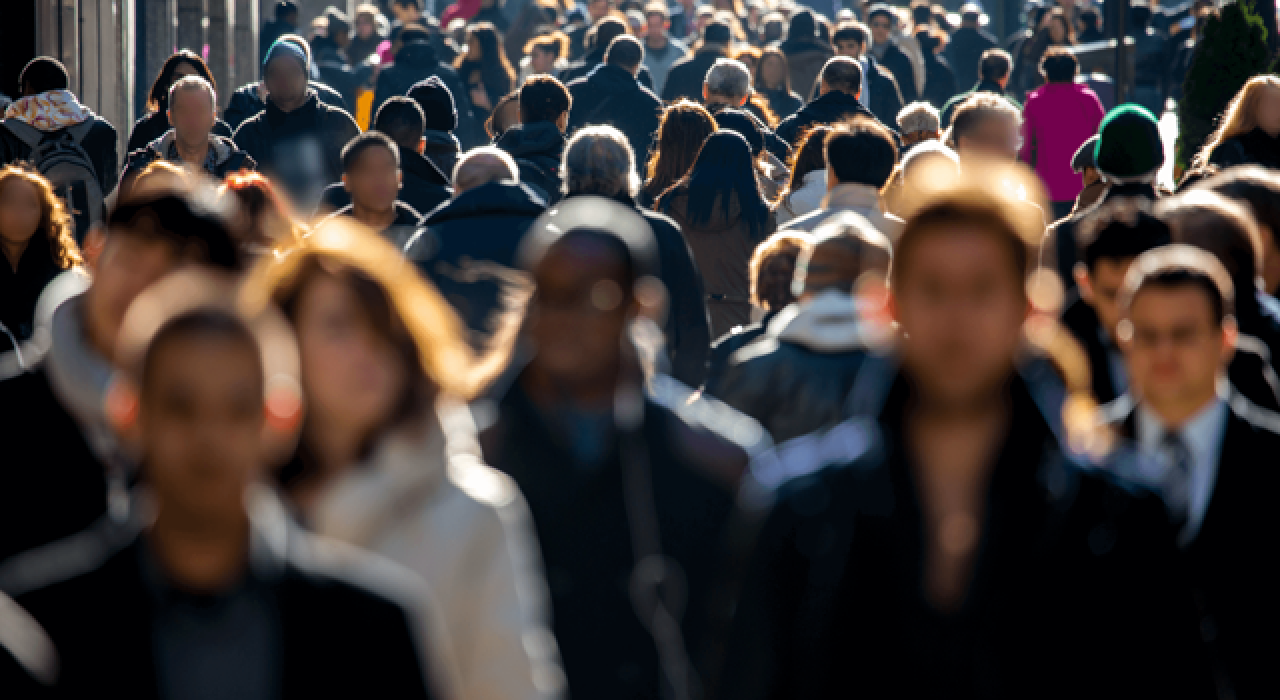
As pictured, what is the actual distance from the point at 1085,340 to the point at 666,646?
7.15 ft

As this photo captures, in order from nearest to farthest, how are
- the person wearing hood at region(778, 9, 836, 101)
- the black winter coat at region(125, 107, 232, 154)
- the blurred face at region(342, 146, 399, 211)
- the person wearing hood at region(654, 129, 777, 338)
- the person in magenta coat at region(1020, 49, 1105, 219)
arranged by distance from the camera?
the blurred face at region(342, 146, 399, 211), the person wearing hood at region(654, 129, 777, 338), the black winter coat at region(125, 107, 232, 154), the person in magenta coat at region(1020, 49, 1105, 219), the person wearing hood at region(778, 9, 836, 101)

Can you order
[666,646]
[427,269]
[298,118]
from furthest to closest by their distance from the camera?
[298,118]
[427,269]
[666,646]

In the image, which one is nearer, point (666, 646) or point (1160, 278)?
point (666, 646)

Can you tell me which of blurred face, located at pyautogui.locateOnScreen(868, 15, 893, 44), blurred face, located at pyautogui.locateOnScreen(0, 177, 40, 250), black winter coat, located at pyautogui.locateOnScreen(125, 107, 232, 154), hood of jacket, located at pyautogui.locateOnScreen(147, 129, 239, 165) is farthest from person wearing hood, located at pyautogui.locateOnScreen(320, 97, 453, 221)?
blurred face, located at pyautogui.locateOnScreen(868, 15, 893, 44)

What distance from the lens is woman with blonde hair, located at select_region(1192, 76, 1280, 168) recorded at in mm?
9531

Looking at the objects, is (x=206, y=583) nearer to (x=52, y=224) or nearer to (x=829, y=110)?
(x=52, y=224)

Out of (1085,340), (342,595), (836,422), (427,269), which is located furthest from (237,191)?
(342,595)

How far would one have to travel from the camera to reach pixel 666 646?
389cm

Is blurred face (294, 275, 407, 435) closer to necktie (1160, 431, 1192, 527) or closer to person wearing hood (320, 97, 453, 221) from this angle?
necktie (1160, 431, 1192, 527)

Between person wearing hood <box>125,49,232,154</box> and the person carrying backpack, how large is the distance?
0.27 m

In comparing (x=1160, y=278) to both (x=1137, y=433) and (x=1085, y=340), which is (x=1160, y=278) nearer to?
(x=1137, y=433)

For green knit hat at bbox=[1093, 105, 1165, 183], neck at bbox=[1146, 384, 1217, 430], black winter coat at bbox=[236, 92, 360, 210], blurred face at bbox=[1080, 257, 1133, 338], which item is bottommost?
black winter coat at bbox=[236, 92, 360, 210]

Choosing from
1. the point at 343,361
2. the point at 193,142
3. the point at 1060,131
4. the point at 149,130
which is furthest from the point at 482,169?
the point at 1060,131

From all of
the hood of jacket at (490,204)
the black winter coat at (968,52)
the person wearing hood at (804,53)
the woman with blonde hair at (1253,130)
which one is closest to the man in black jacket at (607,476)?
the hood of jacket at (490,204)
